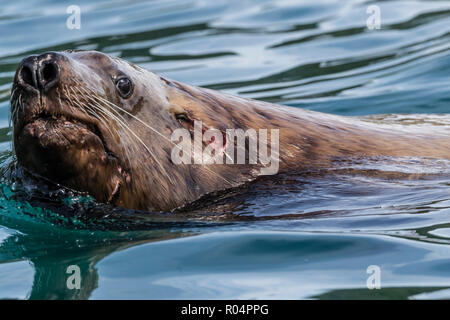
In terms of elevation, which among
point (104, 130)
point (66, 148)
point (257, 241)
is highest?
point (104, 130)

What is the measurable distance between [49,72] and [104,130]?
1.28 ft

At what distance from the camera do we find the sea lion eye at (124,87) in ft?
Answer: 14.9

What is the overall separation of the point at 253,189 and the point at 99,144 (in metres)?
0.93

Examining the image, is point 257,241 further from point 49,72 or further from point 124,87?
point 49,72

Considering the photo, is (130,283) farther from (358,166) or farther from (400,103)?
(400,103)

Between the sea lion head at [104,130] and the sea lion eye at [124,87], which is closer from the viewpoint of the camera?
the sea lion head at [104,130]

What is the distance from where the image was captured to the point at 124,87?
456 cm

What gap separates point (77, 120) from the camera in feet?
14.0

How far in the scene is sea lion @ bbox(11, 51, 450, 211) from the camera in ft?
13.8

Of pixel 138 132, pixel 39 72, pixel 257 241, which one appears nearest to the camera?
pixel 39 72

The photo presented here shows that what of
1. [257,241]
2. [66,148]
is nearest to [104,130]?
[66,148]

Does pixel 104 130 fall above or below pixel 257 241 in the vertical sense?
above

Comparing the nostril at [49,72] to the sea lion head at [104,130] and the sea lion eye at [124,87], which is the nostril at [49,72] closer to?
the sea lion head at [104,130]

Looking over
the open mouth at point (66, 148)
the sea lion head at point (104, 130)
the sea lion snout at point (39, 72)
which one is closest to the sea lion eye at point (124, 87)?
the sea lion head at point (104, 130)
